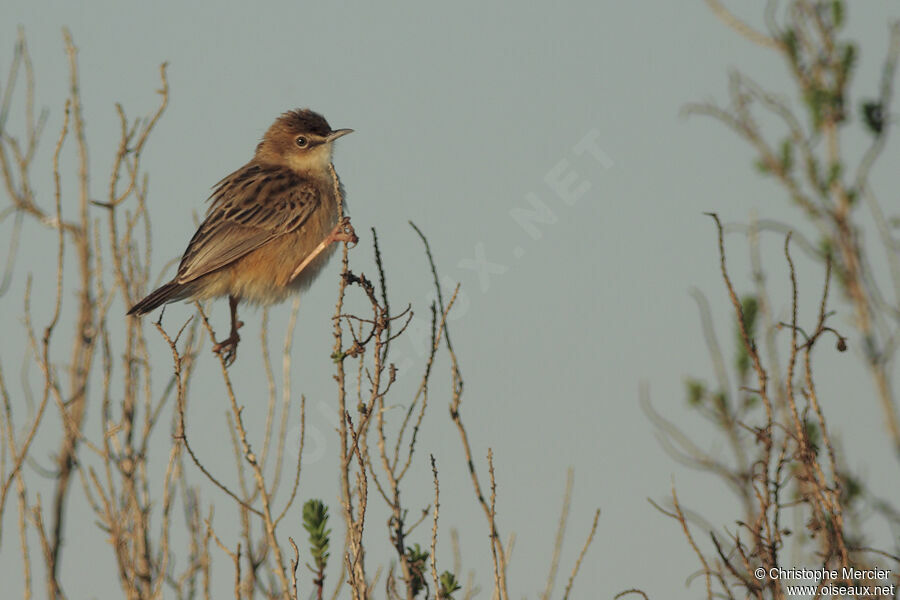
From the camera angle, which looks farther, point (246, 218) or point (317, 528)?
point (246, 218)

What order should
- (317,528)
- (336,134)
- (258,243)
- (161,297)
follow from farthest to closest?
(336,134) → (258,243) → (161,297) → (317,528)

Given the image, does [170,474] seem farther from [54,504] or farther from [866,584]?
[866,584]

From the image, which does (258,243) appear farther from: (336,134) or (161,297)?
(336,134)

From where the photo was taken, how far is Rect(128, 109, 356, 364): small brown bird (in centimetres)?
754

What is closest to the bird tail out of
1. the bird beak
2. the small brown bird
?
the small brown bird

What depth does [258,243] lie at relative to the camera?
303 inches

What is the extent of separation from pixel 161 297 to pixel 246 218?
102 cm

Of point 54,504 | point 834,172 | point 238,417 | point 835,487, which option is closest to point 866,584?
point 835,487

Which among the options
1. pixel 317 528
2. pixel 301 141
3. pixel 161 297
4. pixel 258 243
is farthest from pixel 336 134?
pixel 317 528

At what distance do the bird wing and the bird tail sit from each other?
0.24ft

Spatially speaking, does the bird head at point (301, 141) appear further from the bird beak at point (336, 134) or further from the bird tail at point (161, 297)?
the bird tail at point (161, 297)

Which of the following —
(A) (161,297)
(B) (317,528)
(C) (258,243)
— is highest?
(C) (258,243)

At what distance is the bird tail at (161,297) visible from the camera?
697 cm

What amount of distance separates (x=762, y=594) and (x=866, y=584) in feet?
1.48
